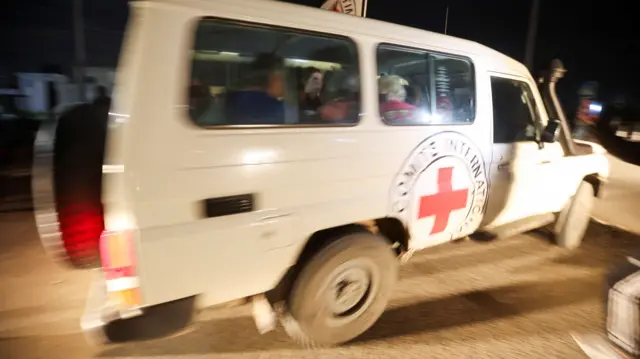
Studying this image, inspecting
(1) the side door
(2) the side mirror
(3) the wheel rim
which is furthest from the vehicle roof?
(3) the wheel rim

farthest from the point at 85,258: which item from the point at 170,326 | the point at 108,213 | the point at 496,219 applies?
the point at 496,219

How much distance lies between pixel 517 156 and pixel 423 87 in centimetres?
143

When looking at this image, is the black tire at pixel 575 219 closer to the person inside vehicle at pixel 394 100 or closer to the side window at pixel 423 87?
the side window at pixel 423 87

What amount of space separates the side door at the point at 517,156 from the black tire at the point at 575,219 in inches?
26.9

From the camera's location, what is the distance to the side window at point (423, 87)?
334cm

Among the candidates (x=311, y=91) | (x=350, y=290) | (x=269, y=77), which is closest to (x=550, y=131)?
(x=350, y=290)

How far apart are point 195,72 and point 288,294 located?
1621 millimetres

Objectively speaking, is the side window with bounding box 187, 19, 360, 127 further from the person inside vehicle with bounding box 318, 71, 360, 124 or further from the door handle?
the door handle

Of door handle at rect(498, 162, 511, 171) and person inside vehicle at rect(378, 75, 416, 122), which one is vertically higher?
person inside vehicle at rect(378, 75, 416, 122)

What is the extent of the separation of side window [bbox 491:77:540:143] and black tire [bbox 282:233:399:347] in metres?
1.72

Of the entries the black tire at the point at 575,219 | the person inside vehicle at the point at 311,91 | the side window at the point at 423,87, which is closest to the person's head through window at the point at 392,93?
the side window at the point at 423,87

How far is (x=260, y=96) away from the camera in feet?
8.93

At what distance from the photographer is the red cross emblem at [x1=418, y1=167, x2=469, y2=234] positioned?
3.64 m

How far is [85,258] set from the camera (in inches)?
101
